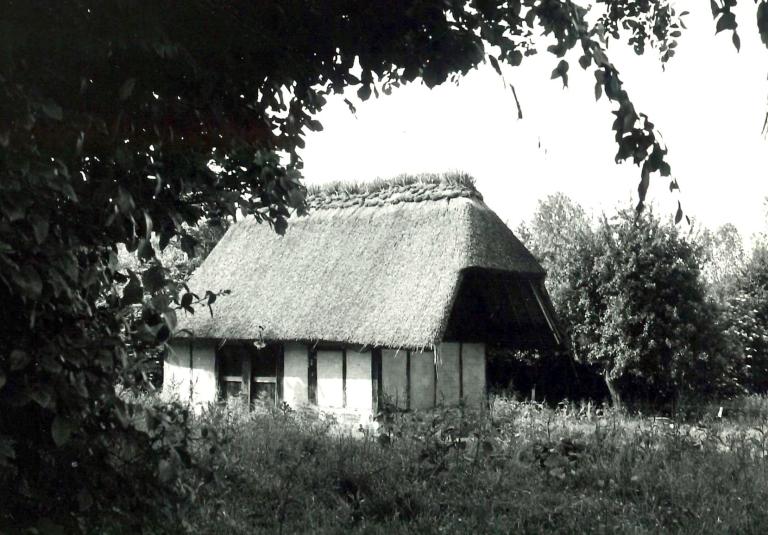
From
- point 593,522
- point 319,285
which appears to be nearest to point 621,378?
point 319,285

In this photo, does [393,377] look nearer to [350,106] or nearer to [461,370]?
[461,370]

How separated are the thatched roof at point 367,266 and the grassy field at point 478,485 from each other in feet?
15.2

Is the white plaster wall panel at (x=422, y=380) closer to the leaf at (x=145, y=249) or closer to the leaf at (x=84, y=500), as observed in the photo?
the leaf at (x=145, y=249)

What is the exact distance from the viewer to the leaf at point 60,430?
7.47 feet

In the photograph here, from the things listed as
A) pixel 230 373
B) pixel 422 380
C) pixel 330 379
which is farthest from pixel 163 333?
pixel 230 373

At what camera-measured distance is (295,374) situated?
1401 cm

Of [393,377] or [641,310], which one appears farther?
[641,310]

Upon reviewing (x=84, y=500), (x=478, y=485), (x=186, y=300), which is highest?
(x=186, y=300)

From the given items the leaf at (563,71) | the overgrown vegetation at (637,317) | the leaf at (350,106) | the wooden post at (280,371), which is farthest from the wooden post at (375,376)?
the leaf at (563,71)

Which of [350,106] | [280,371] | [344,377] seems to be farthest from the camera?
[280,371]

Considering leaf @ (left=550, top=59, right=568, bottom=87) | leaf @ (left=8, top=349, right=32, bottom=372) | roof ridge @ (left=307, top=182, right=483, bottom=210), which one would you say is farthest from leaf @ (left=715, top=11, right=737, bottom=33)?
roof ridge @ (left=307, top=182, right=483, bottom=210)

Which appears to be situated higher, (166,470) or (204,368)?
(166,470)

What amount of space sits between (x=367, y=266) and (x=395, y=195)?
78.2 inches

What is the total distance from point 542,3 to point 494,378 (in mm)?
13444
